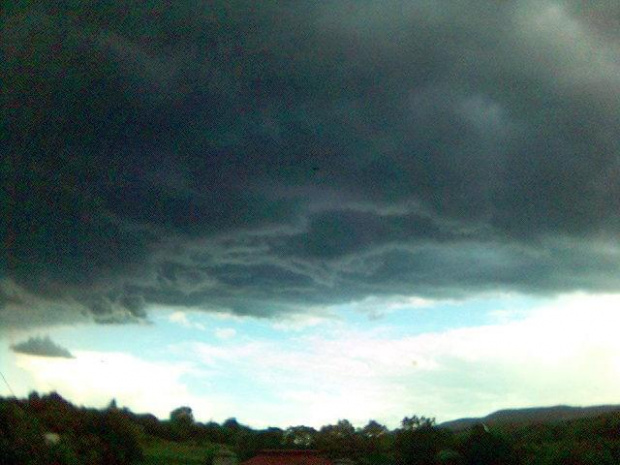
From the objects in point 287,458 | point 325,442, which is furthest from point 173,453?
point 287,458

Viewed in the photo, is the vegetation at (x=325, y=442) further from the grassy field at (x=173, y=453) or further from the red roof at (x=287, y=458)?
the red roof at (x=287, y=458)

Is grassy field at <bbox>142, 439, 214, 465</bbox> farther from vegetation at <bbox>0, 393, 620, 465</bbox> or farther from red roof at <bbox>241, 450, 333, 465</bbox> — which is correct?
red roof at <bbox>241, 450, 333, 465</bbox>

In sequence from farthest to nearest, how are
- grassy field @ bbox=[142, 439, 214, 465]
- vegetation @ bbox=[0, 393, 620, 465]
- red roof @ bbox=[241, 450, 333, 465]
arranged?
grassy field @ bbox=[142, 439, 214, 465]
red roof @ bbox=[241, 450, 333, 465]
vegetation @ bbox=[0, 393, 620, 465]

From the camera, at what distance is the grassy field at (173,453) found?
90125 mm

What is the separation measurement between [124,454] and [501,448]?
3480 cm

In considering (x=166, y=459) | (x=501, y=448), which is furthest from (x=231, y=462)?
(x=501, y=448)

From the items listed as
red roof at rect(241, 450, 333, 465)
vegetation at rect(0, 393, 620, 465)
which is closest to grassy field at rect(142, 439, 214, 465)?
vegetation at rect(0, 393, 620, 465)

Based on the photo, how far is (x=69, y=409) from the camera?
7319 cm

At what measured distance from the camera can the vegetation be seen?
54656mm

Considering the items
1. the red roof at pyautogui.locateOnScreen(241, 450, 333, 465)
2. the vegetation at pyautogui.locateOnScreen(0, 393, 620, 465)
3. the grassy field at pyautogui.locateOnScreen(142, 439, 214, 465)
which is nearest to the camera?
the vegetation at pyautogui.locateOnScreen(0, 393, 620, 465)

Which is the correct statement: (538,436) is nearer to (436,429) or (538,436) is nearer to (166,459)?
(436,429)

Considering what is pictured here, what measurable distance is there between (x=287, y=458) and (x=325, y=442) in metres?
16.5

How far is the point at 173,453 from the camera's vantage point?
103000 millimetres

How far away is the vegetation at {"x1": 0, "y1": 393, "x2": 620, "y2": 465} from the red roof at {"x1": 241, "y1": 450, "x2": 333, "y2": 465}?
860 cm
